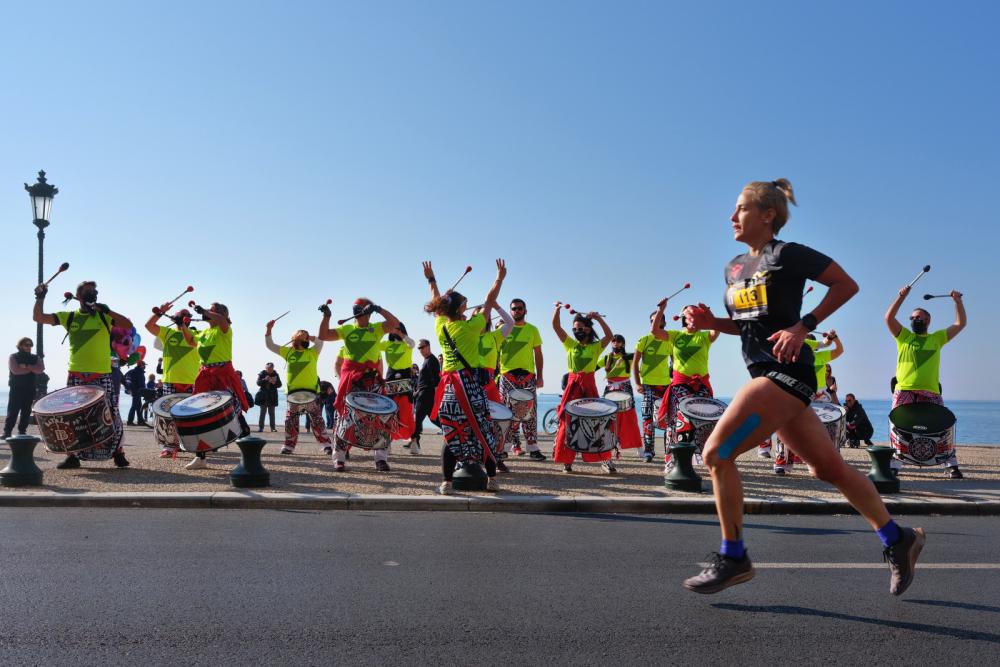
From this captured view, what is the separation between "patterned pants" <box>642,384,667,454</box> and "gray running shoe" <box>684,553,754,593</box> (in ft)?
28.0

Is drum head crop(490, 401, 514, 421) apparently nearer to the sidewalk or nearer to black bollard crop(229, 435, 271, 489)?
the sidewalk

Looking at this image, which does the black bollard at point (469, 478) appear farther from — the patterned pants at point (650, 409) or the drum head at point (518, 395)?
the patterned pants at point (650, 409)

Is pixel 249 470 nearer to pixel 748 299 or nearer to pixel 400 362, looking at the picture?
pixel 400 362

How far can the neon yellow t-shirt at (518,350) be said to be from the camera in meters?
12.8

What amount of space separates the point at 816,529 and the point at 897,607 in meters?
2.68

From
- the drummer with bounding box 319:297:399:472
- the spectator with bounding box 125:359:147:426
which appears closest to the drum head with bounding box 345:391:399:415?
the drummer with bounding box 319:297:399:472

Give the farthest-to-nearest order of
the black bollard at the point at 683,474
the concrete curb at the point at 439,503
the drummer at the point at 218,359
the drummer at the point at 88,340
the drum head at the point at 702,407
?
the drummer at the point at 218,359
the drum head at the point at 702,407
the drummer at the point at 88,340
the black bollard at the point at 683,474
the concrete curb at the point at 439,503

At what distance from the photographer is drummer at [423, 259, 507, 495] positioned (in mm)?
8547

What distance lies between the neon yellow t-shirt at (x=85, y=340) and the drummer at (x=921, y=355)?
8.71m

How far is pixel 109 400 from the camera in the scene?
991cm

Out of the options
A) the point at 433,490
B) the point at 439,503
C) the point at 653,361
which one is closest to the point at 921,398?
the point at 653,361

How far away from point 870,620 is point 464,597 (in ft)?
5.82

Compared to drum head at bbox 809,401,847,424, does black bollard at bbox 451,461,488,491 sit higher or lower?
lower

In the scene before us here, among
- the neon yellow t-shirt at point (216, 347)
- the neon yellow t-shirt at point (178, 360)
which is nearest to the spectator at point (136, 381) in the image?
the neon yellow t-shirt at point (178, 360)
